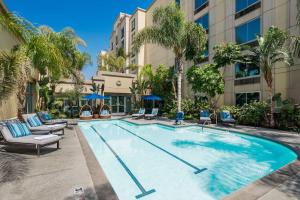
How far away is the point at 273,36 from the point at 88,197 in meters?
13.8

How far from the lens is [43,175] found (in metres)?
4.76

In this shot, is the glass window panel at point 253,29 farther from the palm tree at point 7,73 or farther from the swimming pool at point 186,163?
the palm tree at point 7,73

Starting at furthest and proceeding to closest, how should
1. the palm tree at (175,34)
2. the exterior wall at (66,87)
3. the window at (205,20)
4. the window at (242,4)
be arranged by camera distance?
Answer: the exterior wall at (66,87) → the window at (205,20) → the window at (242,4) → the palm tree at (175,34)

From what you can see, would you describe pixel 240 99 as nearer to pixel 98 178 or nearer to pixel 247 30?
pixel 247 30

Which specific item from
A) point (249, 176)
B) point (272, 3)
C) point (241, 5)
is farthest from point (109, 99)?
point (249, 176)

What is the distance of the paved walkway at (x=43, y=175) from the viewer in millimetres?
3820

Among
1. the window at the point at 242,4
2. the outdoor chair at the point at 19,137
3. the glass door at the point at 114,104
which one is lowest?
the outdoor chair at the point at 19,137

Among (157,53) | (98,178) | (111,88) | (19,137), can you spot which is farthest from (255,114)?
(157,53)

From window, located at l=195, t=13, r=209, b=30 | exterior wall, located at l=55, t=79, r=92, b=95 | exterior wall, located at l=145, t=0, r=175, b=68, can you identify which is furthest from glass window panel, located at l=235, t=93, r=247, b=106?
exterior wall, located at l=55, t=79, r=92, b=95

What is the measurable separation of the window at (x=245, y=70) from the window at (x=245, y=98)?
163cm

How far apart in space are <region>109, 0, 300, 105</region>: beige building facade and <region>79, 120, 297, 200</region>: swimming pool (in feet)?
19.6

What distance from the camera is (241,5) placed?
56.0 ft

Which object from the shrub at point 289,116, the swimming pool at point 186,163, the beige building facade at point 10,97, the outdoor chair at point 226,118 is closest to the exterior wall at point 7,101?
the beige building facade at point 10,97

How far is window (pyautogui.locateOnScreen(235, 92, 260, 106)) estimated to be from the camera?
15602mm
